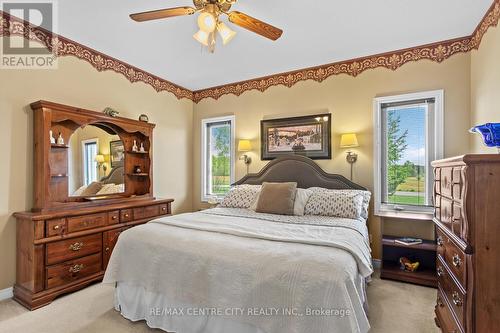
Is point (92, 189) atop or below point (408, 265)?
atop

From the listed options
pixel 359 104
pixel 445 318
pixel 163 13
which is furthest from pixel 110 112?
pixel 445 318

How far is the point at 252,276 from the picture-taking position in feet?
5.06

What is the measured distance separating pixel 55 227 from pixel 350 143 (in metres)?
3.54

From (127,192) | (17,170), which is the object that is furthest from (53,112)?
(127,192)

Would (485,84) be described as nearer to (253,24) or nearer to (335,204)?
(335,204)

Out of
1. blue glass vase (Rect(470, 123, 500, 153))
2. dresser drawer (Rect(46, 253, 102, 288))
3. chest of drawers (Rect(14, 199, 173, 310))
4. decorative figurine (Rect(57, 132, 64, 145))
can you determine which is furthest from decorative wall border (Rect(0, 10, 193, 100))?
blue glass vase (Rect(470, 123, 500, 153))

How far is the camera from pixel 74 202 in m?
2.93

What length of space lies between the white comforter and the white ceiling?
2.05 metres

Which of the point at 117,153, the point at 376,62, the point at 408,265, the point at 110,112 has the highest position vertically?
the point at 376,62

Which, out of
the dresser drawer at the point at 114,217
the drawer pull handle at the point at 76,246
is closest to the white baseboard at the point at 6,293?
the drawer pull handle at the point at 76,246

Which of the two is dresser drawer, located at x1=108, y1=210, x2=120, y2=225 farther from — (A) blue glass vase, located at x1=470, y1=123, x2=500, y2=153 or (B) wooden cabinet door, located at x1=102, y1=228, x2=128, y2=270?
(A) blue glass vase, located at x1=470, y1=123, x2=500, y2=153

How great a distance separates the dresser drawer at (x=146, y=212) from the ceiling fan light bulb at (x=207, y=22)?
2.47 metres

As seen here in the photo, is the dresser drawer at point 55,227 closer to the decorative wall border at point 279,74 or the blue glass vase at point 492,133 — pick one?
the decorative wall border at point 279,74

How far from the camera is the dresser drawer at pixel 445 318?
161cm
